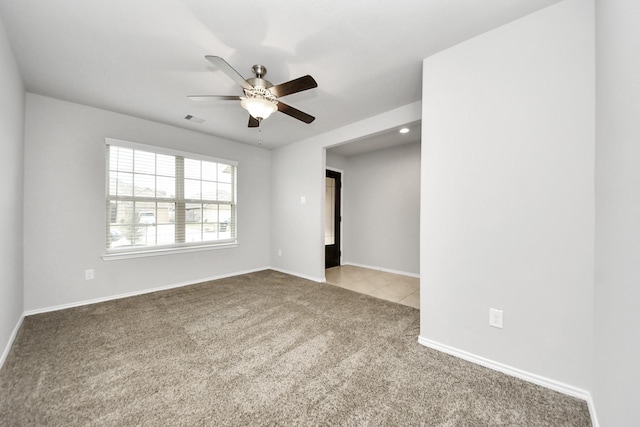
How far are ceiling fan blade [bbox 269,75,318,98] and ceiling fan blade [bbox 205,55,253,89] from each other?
0.21m

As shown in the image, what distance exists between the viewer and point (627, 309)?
0.93 m

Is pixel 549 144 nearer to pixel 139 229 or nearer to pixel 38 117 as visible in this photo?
pixel 139 229

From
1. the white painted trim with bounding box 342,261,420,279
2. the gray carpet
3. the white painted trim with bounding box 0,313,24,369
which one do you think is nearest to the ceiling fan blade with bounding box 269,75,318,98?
the gray carpet

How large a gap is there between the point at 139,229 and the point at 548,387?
4.61 meters

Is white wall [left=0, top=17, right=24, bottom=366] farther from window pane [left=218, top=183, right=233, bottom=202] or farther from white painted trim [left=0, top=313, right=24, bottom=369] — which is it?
window pane [left=218, top=183, right=233, bottom=202]

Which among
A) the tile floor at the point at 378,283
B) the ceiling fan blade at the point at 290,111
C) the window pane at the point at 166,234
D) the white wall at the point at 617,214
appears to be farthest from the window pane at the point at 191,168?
the white wall at the point at 617,214

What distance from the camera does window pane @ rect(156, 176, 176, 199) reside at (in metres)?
3.55

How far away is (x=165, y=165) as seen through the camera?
142 inches

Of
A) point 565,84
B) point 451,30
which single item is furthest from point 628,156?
point 451,30

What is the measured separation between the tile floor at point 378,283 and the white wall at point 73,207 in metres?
2.67

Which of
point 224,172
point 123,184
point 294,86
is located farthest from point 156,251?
point 294,86

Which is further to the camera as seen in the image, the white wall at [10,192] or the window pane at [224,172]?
the window pane at [224,172]

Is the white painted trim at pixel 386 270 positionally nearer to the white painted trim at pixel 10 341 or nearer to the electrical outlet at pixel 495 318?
the electrical outlet at pixel 495 318

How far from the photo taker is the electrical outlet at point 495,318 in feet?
5.65
